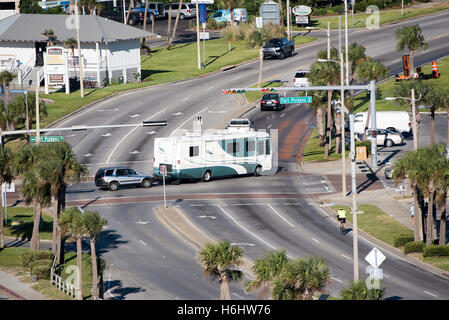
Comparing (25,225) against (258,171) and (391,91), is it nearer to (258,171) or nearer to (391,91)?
(258,171)

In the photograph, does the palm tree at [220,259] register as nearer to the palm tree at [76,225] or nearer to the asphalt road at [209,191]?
the asphalt road at [209,191]

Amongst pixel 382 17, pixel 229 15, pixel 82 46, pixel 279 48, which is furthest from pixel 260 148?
pixel 229 15

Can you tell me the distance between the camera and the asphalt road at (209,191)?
41.5 meters

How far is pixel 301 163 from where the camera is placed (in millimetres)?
68562

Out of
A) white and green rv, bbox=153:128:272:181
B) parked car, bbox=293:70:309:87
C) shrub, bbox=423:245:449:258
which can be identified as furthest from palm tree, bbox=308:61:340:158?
shrub, bbox=423:245:449:258

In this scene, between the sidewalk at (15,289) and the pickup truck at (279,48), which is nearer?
the sidewalk at (15,289)

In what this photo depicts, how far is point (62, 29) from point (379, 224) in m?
56.1

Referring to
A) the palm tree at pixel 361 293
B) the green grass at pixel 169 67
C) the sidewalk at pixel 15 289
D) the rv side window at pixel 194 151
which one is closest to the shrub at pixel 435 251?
the palm tree at pixel 361 293

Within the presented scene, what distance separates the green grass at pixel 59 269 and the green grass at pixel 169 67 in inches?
1329

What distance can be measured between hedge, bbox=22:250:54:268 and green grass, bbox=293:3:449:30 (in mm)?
80493

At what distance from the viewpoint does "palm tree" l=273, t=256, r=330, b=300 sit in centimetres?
3011

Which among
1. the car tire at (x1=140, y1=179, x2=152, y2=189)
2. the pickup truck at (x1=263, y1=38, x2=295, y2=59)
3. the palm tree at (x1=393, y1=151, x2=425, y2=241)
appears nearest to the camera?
the palm tree at (x1=393, y1=151, x2=425, y2=241)

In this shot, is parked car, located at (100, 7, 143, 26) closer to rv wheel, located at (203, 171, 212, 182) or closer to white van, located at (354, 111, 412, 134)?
white van, located at (354, 111, 412, 134)

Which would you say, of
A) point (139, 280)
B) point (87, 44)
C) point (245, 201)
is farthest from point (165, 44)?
point (139, 280)
